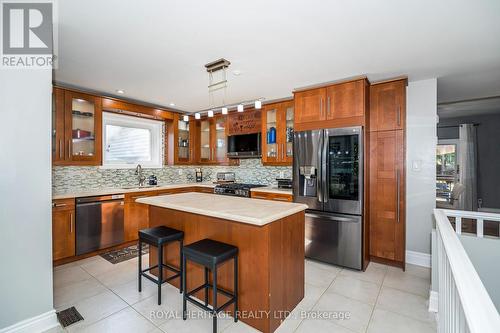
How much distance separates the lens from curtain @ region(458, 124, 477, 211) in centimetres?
546

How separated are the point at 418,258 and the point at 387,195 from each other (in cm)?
101

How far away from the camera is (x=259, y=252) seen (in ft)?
6.29

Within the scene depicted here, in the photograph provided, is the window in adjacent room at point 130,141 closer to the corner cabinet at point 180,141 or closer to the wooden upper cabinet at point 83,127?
the corner cabinet at point 180,141

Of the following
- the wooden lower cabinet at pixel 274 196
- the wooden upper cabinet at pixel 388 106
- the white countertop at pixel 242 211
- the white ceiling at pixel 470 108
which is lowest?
the wooden lower cabinet at pixel 274 196

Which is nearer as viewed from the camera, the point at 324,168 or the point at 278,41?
the point at 278,41

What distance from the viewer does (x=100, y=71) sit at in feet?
9.62

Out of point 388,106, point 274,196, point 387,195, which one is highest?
point 388,106

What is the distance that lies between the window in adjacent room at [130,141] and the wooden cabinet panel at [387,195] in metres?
3.99

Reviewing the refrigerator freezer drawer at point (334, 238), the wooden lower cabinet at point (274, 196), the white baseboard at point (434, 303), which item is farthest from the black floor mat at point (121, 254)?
the white baseboard at point (434, 303)

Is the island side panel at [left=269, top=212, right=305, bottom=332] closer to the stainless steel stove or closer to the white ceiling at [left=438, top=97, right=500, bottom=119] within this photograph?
the stainless steel stove

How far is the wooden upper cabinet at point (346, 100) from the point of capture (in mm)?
3057

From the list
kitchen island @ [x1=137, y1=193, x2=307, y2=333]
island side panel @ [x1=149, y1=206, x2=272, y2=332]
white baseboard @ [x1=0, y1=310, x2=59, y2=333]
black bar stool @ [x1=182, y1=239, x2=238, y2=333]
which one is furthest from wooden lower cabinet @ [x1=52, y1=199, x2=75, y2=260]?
black bar stool @ [x1=182, y1=239, x2=238, y2=333]

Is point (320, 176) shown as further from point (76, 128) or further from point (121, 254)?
point (76, 128)

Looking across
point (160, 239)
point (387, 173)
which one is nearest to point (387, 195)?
point (387, 173)
